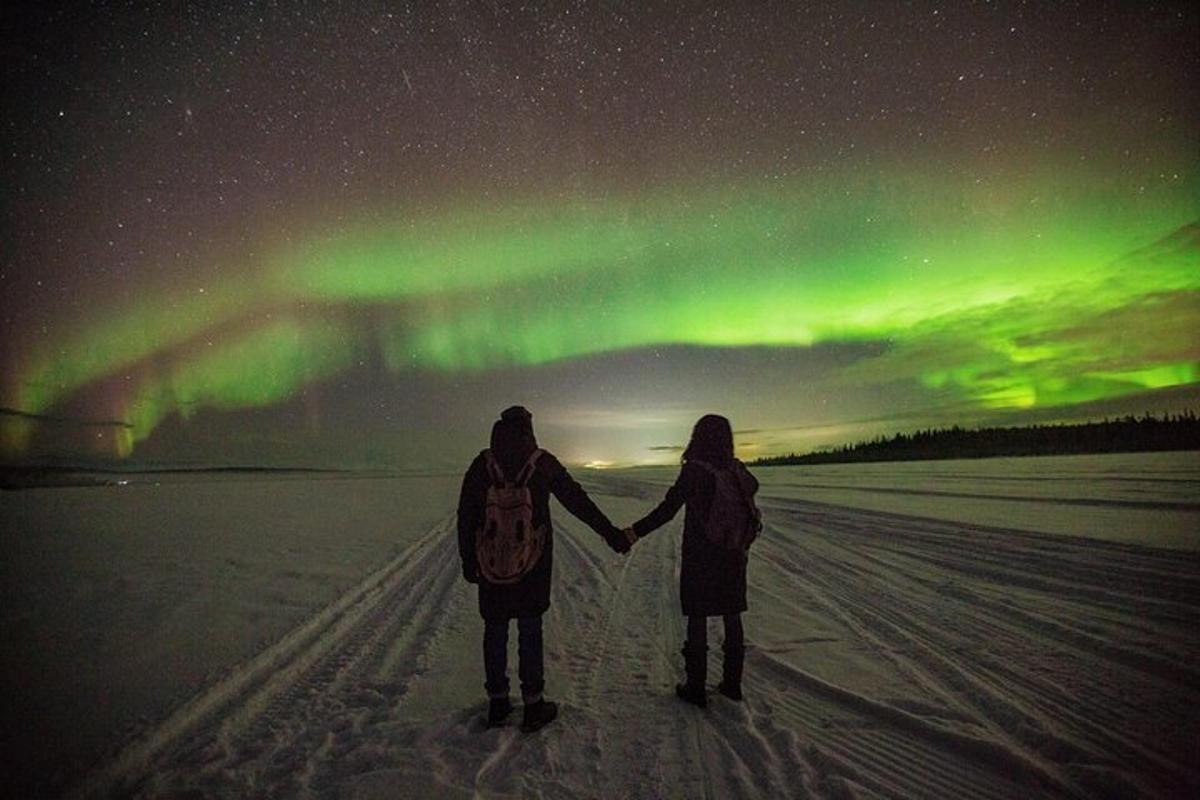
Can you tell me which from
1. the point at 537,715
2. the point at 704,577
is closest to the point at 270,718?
the point at 537,715

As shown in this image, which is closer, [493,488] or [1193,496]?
[493,488]

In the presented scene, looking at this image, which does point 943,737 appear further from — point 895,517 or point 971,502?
point 971,502

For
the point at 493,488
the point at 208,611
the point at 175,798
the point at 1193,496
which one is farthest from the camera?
the point at 1193,496

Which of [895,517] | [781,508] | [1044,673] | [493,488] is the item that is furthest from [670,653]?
[781,508]

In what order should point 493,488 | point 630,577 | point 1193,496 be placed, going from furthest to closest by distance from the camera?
point 1193,496 → point 630,577 → point 493,488

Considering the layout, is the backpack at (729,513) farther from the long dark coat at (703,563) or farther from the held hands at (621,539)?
the held hands at (621,539)

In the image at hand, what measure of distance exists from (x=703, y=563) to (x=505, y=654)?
4.74ft

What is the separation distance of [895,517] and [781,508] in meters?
4.02

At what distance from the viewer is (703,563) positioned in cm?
391

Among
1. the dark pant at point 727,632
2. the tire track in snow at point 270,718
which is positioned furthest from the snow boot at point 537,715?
the tire track in snow at point 270,718

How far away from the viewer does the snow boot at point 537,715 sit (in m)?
3.51

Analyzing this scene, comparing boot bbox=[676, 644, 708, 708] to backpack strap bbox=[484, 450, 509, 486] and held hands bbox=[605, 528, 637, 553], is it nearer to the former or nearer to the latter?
held hands bbox=[605, 528, 637, 553]

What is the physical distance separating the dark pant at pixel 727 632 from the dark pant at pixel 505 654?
1030 millimetres

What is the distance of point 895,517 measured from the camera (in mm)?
12688
